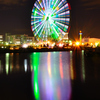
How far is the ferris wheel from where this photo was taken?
28.7 m

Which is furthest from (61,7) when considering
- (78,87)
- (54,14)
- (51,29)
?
(78,87)

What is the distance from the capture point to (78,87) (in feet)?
16.3

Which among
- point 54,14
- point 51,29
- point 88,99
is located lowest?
point 88,99

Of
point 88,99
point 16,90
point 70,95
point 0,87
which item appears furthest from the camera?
point 0,87

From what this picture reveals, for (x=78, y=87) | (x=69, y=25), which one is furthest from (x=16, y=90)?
(x=69, y=25)

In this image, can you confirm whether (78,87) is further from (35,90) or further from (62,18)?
(62,18)

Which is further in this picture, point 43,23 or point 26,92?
point 43,23

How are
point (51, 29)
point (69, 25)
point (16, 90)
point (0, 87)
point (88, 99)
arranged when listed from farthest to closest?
point (51, 29), point (69, 25), point (0, 87), point (16, 90), point (88, 99)

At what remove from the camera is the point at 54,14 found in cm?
2975

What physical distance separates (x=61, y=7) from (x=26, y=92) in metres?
25.9

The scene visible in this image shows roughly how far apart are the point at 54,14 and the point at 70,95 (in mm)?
26662

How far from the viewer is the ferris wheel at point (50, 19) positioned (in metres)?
28.7

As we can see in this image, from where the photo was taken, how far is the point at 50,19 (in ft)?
99.4

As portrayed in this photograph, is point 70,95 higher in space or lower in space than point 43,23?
lower
